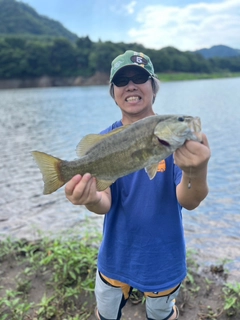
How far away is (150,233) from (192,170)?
2.93 ft

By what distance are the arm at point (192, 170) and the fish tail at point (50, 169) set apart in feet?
3.29

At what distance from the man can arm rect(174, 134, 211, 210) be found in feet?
0.05

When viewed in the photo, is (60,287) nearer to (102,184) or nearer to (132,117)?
(102,184)

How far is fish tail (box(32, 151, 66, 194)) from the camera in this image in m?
2.72

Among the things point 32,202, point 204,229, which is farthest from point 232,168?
point 32,202

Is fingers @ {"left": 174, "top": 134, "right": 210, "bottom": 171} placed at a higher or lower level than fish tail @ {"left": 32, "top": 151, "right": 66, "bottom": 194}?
higher

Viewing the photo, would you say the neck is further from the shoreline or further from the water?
the shoreline

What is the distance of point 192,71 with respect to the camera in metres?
Answer: 111

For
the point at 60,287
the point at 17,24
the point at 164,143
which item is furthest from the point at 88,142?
the point at 17,24

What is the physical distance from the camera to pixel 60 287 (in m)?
4.43

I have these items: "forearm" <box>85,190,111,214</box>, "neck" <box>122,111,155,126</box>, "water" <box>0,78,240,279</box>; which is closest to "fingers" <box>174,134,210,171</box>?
"forearm" <box>85,190,111,214</box>

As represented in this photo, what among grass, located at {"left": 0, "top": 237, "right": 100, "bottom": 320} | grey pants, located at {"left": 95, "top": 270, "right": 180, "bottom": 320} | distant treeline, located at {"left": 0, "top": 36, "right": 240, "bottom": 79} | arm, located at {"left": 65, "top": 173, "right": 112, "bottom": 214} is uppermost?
distant treeline, located at {"left": 0, "top": 36, "right": 240, "bottom": 79}

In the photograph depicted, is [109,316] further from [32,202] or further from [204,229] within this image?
[32,202]

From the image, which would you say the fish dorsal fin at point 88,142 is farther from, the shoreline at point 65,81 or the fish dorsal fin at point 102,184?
the shoreline at point 65,81
